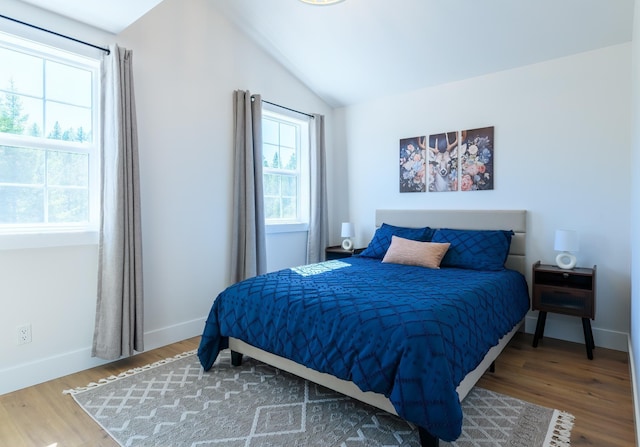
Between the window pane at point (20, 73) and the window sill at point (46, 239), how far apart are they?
935 millimetres

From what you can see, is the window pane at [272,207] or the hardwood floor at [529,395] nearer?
the hardwood floor at [529,395]

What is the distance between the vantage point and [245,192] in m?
3.59

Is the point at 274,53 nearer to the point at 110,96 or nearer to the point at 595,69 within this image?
the point at 110,96

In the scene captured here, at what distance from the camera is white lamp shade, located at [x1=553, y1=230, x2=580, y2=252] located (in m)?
2.94

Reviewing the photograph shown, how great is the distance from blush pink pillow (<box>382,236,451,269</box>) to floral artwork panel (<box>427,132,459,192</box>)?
757mm

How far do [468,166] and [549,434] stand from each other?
249 centimetres

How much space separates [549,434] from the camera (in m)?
1.83

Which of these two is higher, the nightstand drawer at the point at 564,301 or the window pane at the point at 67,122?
the window pane at the point at 67,122

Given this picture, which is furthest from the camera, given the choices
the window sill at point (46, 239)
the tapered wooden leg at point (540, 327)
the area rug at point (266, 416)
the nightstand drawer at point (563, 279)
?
the tapered wooden leg at point (540, 327)

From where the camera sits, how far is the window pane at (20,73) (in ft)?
7.74

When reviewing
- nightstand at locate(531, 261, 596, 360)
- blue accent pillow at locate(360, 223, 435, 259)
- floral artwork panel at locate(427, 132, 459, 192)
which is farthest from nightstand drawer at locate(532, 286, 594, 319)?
floral artwork panel at locate(427, 132, 459, 192)

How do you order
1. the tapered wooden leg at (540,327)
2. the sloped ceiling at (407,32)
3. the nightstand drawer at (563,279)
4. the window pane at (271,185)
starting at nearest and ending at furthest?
the sloped ceiling at (407,32)
the nightstand drawer at (563,279)
the tapered wooden leg at (540,327)
the window pane at (271,185)

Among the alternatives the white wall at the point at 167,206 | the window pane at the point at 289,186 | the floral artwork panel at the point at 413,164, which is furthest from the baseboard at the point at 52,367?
the floral artwork panel at the point at 413,164

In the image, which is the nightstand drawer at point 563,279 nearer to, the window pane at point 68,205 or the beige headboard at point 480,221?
the beige headboard at point 480,221
